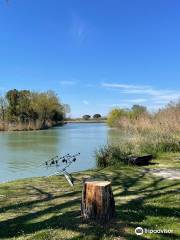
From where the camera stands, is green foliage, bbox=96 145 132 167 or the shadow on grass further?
green foliage, bbox=96 145 132 167

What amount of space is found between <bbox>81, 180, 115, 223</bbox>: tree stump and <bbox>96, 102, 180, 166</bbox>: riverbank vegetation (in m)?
6.84

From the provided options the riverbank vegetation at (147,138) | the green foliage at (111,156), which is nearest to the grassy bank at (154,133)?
the riverbank vegetation at (147,138)

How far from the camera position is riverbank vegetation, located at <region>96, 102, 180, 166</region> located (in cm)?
1193

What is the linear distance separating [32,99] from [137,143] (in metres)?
43.6

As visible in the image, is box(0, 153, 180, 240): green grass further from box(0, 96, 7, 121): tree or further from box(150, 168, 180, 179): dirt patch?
box(0, 96, 7, 121): tree

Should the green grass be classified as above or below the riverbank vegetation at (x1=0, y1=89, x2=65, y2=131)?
below

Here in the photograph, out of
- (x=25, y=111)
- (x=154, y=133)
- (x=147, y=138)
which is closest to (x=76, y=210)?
(x=147, y=138)

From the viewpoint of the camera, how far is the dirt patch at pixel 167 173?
7.96m

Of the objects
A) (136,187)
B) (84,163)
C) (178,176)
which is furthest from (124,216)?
(84,163)

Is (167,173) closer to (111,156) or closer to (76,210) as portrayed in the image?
(111,156)

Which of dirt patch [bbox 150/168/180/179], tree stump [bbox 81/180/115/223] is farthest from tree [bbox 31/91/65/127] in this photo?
tree stump [bbox 81/180/115/223]

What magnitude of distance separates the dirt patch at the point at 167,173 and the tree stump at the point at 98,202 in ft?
13.0

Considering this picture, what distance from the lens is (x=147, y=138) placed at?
14359 millimetres

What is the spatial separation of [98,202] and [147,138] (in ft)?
34.3
